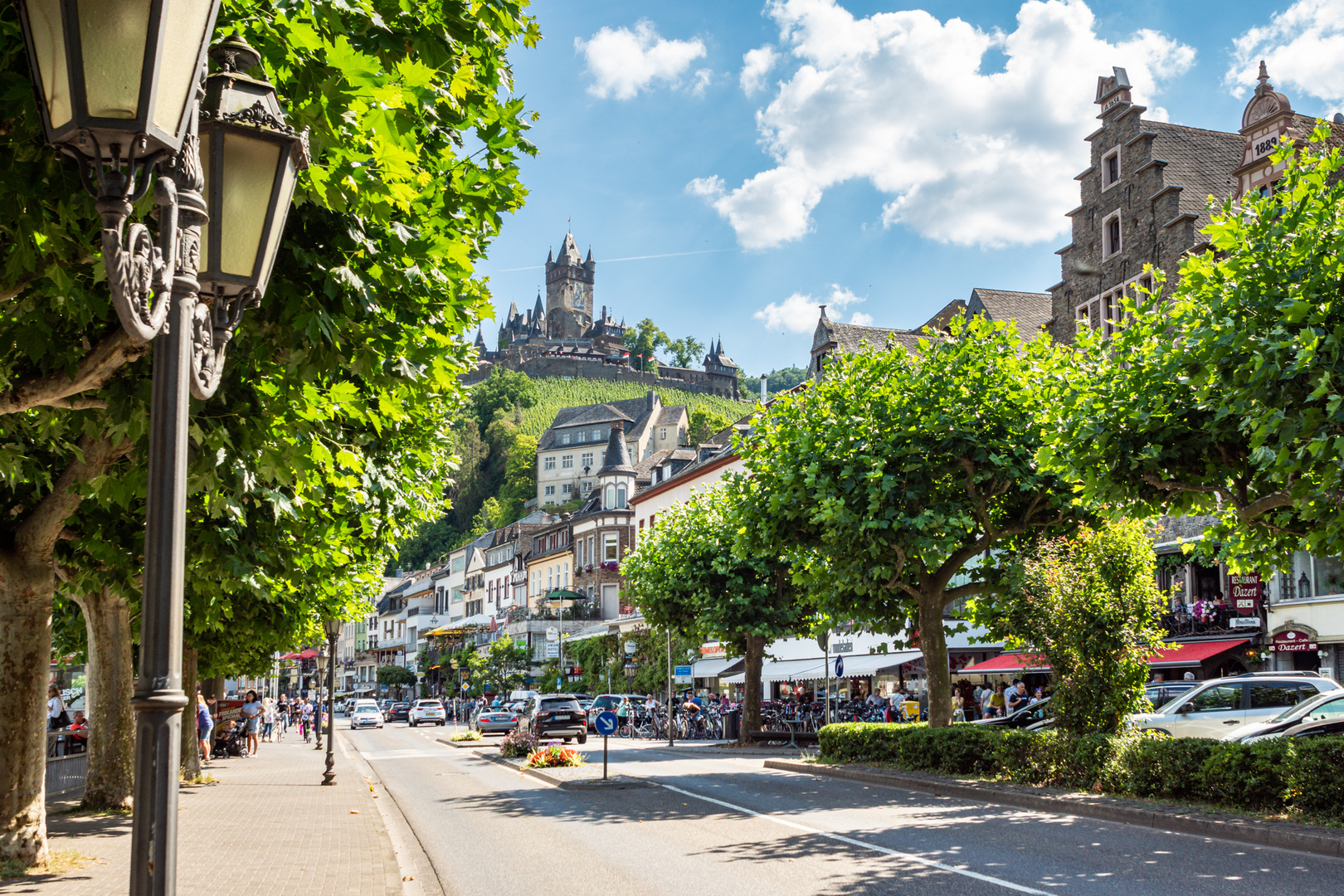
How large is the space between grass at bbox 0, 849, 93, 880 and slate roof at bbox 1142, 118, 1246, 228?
34.5 m

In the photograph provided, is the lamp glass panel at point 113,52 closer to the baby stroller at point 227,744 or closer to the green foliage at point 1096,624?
the green foliage at point 1096,624

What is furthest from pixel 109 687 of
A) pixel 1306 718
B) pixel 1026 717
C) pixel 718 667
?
pixel 718 667

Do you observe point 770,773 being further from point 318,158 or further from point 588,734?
point 588,734

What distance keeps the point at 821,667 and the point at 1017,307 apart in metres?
19.2

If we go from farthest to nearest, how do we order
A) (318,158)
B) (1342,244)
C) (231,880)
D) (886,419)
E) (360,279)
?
(886,419) → (1342,244) → (231,880) → (360,279) → (318,158)

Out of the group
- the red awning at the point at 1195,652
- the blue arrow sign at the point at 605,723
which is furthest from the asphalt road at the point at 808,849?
the red awning at the point at 1195,652

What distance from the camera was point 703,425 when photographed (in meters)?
144

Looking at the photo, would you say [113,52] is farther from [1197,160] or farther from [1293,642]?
[1197,160]

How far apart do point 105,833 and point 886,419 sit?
44.4 ft

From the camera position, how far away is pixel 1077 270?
133 feet

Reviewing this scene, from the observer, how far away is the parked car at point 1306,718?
52.4 ft

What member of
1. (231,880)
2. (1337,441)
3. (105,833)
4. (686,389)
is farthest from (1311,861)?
(686,389)

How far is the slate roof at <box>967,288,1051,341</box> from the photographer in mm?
50656

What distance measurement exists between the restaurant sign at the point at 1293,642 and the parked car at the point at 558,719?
21.5 metres
